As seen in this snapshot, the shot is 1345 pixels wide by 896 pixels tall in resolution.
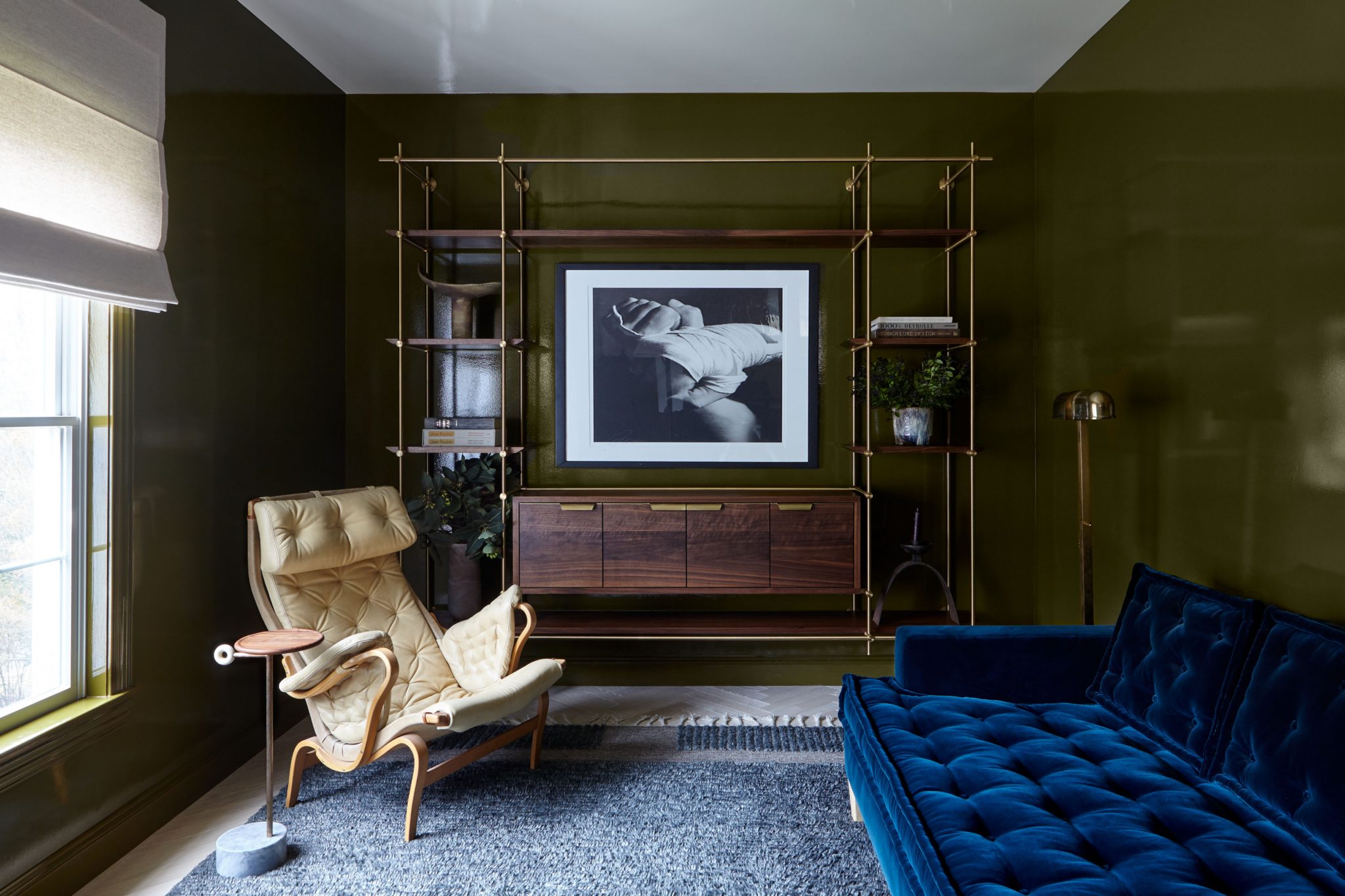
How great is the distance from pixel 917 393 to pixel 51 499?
10.4ft

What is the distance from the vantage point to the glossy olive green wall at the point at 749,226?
3828 mm

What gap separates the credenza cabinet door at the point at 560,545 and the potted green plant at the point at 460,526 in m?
0.13

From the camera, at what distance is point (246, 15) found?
3.03m

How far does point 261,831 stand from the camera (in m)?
2.33

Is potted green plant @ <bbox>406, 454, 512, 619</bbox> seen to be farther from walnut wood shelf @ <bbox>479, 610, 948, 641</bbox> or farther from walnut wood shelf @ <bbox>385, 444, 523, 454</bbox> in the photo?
walnut wood shelf @ <bbox>479, 610, 948, 641</bbox>

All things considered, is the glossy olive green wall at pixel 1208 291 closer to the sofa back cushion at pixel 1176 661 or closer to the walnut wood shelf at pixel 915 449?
the sofa back cushion at pixel 1176 661

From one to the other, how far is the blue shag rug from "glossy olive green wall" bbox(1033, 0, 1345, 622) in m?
1.48

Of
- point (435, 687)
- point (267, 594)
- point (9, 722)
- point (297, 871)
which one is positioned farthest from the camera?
point (435, 687)

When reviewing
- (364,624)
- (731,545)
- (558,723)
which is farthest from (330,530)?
(731,545)

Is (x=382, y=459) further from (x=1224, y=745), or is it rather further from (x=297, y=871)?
(x=1224, y=745)

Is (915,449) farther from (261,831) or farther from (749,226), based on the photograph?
(261,831)

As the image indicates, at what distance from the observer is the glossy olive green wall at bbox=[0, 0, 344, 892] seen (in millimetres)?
2385

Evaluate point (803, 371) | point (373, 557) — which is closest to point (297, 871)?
point (373, 557)

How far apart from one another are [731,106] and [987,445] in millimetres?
2074
